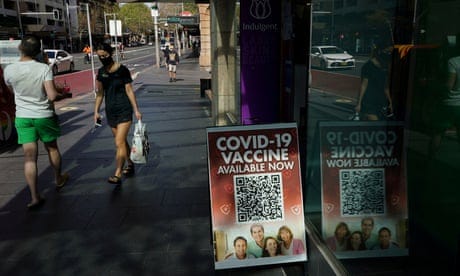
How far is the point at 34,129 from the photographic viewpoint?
4855mm

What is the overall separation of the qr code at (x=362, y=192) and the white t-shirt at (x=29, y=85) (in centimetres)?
346

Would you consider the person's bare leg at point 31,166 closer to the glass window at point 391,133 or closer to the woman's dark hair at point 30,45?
the woman's dark hair at point 30,45

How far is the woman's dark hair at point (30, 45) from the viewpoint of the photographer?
4.61 metres

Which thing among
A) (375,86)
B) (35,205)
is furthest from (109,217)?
(375,86)

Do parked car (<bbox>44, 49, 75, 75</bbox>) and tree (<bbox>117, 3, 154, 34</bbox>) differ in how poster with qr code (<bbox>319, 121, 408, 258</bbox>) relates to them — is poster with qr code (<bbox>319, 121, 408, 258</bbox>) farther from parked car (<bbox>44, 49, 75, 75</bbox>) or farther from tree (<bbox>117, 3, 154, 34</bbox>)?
tree (<bbox>117, 3, 154, 34</bbox>)

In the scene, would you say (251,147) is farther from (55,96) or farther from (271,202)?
(55,96)

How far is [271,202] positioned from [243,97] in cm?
306

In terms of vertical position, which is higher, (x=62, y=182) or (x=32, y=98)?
(x=32, y=98)

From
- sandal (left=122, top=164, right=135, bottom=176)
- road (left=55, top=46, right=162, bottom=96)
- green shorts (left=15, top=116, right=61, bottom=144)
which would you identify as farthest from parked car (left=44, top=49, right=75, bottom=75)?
green shorts (left=15, top=116, right=61, bottom=144)

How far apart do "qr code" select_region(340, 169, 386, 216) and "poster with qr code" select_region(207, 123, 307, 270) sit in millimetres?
345

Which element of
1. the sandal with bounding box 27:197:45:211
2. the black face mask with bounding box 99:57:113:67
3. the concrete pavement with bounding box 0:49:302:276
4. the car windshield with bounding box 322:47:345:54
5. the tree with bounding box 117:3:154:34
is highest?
the tree with bounding box 117:3:154:34

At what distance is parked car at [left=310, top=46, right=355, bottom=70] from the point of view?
3.27 m

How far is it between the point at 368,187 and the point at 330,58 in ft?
3.76

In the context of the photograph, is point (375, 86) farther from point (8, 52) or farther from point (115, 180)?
point (8, 52)
